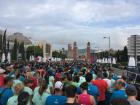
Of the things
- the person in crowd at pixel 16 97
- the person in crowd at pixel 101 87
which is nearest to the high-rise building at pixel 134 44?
the person in crowd at pixel 101 87

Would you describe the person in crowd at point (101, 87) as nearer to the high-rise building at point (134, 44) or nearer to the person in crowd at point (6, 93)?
the person in crowd at point (6, 93)

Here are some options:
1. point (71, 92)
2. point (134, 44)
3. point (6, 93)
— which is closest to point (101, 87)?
point (6, 93)

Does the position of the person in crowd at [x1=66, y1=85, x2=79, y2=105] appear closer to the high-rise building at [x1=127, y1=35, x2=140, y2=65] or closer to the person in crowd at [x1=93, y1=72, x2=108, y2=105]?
the person in crowd at [x1=93, y1=72, x2=108, y2=105]

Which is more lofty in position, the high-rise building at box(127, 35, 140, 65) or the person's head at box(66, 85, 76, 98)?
the high-rise building at box(127, 35, 140, 65)

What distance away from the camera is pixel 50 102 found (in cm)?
860

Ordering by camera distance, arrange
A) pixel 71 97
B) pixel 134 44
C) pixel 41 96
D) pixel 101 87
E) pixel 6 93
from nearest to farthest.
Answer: pixel 71 97 < pixel 6 93 < pixel 41 96 < pixel 101 87 < pixel 134 44

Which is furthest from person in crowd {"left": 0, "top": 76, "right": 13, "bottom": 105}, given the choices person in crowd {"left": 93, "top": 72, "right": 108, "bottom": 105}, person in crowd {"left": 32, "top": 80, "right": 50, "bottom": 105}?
person in crowd {"left": 93, "top": 72, "right": 108, "bottom": 105}

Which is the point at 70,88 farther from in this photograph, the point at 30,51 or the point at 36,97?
the point at 30,51

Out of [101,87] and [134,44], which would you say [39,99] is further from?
[134,44]

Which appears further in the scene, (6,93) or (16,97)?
(6,93)

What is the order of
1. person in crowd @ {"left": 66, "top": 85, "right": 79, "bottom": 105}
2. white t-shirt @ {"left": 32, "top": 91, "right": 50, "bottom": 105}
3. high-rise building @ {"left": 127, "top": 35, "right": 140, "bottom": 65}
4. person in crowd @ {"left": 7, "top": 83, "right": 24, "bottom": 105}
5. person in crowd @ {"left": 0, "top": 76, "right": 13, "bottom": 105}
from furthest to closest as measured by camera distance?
high-rise building @ {"left": 127, "top": 35, "right": 140, "bottom": 65} → white t-shirt @ {"left": 32, "top": 91, "right": 50, "bottom": 105} → person in crowd @ {"left": 0, "top": 76, "right": 13, "bottom": 105} → person in crowd @ {"left": 7, "top": 83, "right": 24, "bottom": 105} → person in crowd @ {"left": 66, "top": 85, "right": 79, "bottom": 105}

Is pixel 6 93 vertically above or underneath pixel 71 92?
underneath

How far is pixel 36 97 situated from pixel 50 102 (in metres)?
1.36

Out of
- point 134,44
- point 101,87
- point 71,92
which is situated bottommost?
point 101,87
